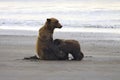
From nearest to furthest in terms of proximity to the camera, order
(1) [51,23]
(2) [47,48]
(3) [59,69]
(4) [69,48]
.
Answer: (3) [59,69] → (2) [47,48] → (4) [69,48] → (1) [51,23]

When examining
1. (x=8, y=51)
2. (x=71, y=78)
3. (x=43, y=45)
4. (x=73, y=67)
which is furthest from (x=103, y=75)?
(x=8, y=51)

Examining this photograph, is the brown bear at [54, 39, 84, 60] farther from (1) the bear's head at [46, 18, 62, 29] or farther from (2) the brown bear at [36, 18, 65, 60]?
(1) the bear's head at [46, 18, 62, 29]

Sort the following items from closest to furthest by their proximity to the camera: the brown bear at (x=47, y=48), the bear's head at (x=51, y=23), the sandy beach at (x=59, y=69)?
the sandy beach at (x=59, y=69), the brown bear at (x=47, y=48), the bear's head at (x=51, y=23)

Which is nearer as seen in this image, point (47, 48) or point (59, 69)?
point (59, 69)

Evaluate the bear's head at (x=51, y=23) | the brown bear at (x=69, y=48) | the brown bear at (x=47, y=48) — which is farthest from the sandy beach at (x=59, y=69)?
the bear's head at (x=51, y=23)

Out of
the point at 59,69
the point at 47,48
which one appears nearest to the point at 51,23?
the point at 47,48

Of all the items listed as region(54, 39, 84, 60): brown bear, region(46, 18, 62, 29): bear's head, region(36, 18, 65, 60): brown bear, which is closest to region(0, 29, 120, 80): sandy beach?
region(54, 39, 84, 60): brown bear

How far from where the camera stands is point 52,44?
1123 cm

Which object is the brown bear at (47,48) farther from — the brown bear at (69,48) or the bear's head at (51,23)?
the bear's head at (51,23)

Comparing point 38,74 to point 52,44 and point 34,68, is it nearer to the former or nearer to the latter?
point 34,68

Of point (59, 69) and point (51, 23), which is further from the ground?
point (51, 23)

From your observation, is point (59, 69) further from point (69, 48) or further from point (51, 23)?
point (51, 23)

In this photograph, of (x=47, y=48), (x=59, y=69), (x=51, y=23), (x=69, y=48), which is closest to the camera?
(x=59, y=69)

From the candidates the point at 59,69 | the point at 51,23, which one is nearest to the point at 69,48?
the point at 51,23
